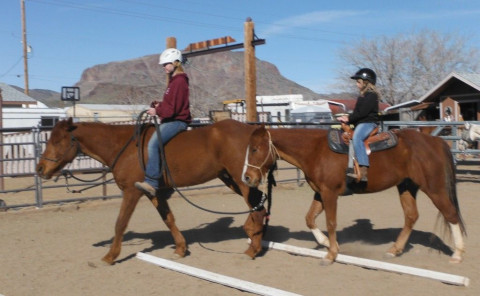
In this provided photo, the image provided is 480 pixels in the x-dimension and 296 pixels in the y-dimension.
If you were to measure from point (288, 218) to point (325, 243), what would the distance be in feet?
8.48

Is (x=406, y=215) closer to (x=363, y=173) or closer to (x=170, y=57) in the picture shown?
(x=363, y=173)

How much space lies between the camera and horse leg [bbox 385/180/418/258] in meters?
6.10

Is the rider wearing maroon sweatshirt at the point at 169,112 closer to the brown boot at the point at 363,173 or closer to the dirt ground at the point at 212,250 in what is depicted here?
the dirt ground at the point at 212,250

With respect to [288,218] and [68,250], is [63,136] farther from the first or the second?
[288,218]

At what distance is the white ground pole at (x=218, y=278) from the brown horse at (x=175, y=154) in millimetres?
517

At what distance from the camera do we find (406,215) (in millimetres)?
6301

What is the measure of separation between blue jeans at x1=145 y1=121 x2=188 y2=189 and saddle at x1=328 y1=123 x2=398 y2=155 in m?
1.99

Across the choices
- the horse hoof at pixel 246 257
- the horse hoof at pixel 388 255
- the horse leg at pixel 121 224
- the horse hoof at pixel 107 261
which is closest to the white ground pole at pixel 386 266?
the horse hoof at pixel 246 257

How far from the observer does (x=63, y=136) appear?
6.41m

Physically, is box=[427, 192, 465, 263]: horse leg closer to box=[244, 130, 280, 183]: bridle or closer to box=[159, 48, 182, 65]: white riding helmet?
box=[244, 130, 280, 183]: bridle

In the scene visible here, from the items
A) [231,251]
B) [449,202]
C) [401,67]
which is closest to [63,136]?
[231,251]

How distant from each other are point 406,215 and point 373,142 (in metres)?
1.13

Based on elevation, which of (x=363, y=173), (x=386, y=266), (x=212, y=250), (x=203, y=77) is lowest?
(x=212, y=250)

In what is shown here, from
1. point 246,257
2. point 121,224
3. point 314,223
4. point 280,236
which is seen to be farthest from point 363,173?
point 121,224
